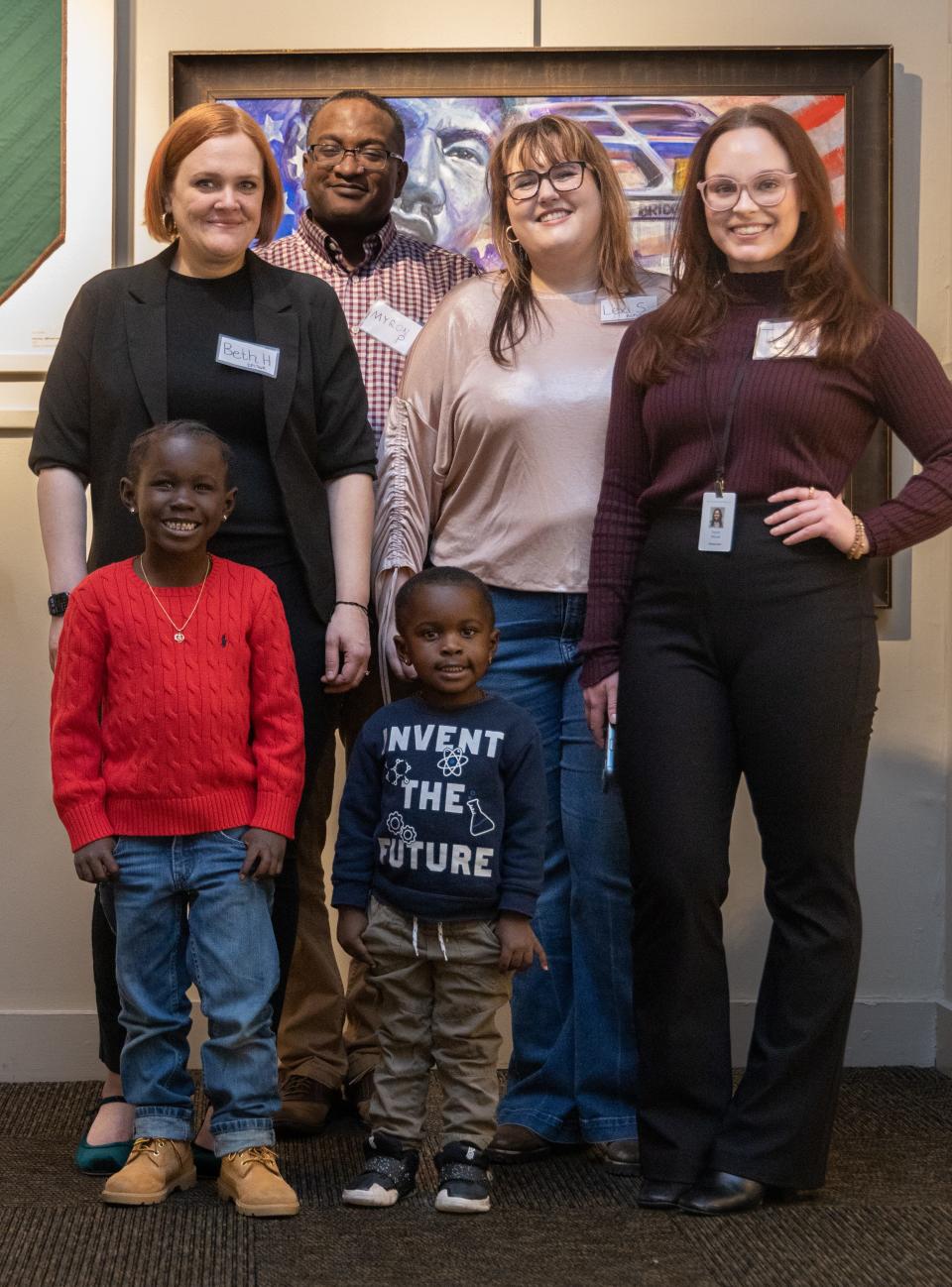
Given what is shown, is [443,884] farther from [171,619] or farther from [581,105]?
[581,105]

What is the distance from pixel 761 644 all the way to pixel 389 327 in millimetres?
1076

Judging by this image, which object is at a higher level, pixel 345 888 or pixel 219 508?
pixel 219 508

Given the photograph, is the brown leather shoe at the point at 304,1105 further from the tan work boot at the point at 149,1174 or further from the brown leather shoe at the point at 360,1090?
the tan work boot at the point at 149,1174

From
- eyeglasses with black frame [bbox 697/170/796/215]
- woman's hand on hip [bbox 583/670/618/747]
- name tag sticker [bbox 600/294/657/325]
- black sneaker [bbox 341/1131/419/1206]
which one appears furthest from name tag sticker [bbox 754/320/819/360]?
black sneaker [bbox 341/1131/419/1206]

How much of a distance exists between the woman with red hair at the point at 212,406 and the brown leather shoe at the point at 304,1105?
329 millimetres

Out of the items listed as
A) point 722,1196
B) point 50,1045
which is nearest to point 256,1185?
point 722,1196

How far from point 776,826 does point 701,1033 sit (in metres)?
0.35

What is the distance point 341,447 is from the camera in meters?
2.57

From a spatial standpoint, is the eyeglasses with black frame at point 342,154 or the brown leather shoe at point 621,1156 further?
the eyeglasses with black frame at point 342,154

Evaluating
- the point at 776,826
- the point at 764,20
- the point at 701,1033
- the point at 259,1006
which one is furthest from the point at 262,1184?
the point at 764,20

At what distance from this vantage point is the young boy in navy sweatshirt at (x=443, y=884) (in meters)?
2.28

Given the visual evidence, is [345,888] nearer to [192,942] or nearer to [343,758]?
[192,942]

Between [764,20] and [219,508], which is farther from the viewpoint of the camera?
[764,20]

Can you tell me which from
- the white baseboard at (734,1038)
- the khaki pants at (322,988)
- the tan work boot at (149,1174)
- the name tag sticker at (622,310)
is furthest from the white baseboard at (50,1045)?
the name tag sticker at (622,310)
